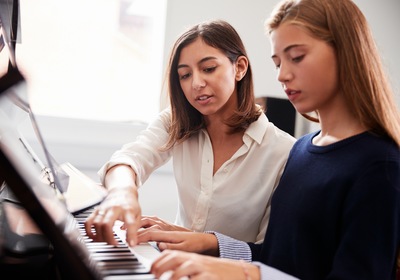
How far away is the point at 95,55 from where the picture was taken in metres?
2.71

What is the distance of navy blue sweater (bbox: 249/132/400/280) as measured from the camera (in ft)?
2.53

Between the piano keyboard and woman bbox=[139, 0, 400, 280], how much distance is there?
114mm

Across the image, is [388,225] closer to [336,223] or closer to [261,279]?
[336,223]

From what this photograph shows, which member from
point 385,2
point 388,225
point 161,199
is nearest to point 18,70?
point 388,225

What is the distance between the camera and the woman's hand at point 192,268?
25.1 inches

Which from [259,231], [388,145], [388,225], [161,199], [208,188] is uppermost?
[388,145]

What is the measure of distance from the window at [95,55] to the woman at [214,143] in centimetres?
128

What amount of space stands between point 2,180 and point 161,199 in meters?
2.20

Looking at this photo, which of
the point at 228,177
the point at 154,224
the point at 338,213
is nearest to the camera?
the point at 338,213

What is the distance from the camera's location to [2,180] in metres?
0.50

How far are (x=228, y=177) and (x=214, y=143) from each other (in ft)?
0.46

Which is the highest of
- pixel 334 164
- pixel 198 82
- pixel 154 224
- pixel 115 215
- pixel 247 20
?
pixel 247 20

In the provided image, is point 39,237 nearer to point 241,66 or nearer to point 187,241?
point 187,241

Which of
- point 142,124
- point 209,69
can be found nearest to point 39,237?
point 209,69
